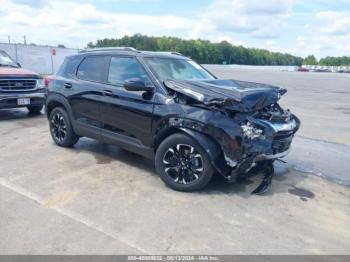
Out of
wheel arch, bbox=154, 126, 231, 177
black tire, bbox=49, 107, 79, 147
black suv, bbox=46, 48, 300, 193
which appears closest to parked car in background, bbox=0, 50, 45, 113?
black tire, bbox=49, 107, 79, 147

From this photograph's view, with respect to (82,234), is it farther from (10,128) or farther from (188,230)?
(10,128)

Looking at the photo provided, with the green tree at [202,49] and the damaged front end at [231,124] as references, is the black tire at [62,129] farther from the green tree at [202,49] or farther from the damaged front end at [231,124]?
the green tree at [202,49]

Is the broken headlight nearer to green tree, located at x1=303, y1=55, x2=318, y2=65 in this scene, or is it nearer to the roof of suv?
the roof of suv

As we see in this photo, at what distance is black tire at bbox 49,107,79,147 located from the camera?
654 centimetres

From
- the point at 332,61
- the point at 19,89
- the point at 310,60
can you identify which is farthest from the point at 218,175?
the point at 310,60

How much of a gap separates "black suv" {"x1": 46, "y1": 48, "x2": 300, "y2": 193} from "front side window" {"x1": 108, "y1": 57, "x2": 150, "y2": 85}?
0.05 feet

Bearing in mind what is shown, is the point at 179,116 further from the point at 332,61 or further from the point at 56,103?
the point at 332,61

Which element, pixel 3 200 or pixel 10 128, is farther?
pixel 10 128

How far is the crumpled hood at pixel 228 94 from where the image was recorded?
4.48m

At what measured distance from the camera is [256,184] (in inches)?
203

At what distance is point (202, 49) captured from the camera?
349ft

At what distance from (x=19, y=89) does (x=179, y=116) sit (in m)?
6.60

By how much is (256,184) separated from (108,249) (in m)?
2.57

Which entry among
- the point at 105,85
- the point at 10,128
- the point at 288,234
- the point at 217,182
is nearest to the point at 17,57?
the point at 10,128
